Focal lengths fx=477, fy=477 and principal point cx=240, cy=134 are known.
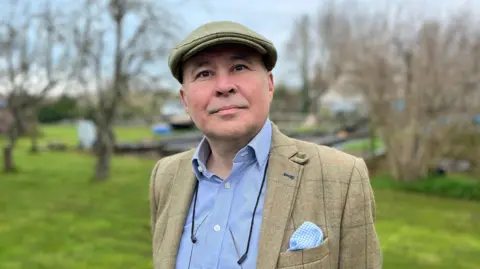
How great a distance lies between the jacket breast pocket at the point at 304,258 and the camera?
1.53m

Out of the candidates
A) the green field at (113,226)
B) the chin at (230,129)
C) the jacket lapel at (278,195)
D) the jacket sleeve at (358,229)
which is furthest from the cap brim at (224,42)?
the green field at (113,226)

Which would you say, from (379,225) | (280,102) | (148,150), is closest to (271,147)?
(379,225)

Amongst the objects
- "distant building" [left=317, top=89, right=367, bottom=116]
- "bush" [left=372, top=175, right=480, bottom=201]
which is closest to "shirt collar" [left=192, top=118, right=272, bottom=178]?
"bush" [left=372, top=175, right=480, bottom=201]

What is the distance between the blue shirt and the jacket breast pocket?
0.34 feet

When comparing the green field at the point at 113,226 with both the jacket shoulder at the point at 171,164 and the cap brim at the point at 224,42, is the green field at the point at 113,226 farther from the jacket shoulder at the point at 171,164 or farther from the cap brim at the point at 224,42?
the cap brim at the point at 224,42

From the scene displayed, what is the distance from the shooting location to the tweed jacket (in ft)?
5.11

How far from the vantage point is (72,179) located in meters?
13.6

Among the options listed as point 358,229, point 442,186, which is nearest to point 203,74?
point 358,229

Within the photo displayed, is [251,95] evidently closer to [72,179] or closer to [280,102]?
[72,179]

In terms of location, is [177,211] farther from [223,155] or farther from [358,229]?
[358,229]

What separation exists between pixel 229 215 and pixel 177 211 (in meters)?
0.28

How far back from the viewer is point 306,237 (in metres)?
1.55

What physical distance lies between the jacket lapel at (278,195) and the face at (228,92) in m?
0.14

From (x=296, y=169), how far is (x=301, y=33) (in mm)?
40973
